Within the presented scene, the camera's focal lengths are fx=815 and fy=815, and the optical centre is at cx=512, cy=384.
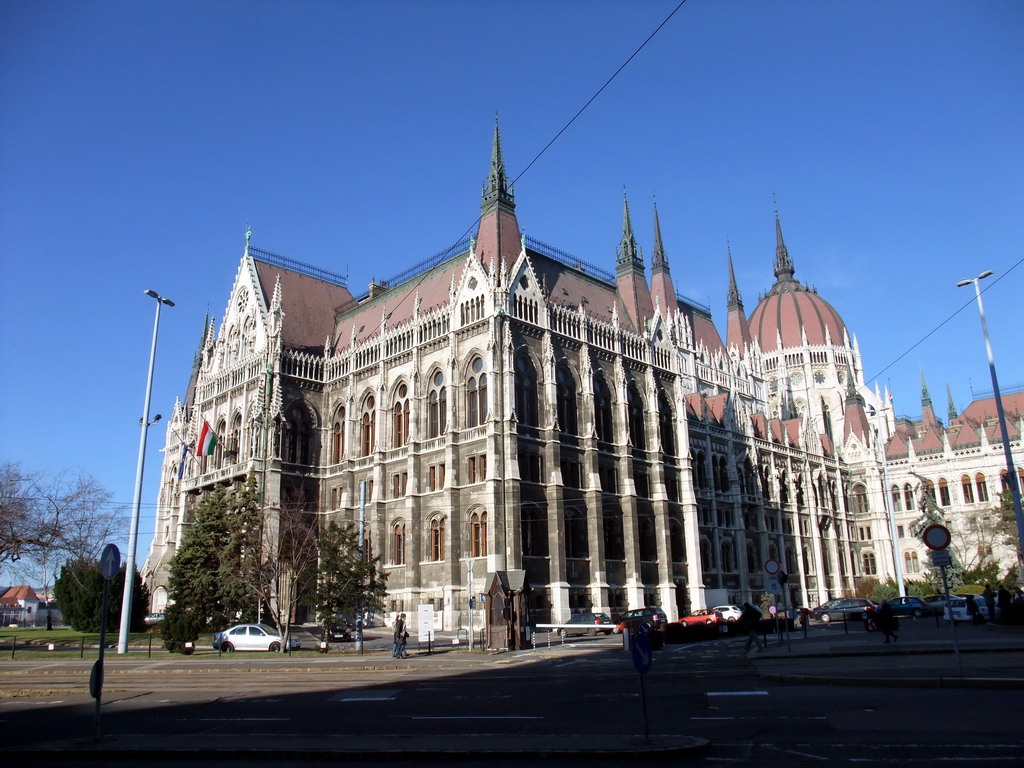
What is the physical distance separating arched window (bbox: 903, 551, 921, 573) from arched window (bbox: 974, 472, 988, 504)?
8.37 metres

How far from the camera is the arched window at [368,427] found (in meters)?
55.4

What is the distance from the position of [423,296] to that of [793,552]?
41455 millimetres

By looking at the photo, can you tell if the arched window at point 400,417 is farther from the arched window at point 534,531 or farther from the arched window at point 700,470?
the arched window at point 700,470

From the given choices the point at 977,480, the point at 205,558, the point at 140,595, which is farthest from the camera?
the point at 977,480

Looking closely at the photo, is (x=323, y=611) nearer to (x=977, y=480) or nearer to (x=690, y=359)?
(x=690, y=359)

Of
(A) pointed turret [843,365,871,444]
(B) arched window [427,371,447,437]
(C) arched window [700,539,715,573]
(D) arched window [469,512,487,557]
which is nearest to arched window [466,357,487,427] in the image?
(B) arched window [427,371,447,437]

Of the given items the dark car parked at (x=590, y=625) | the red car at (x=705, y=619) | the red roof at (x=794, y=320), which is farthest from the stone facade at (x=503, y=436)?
the red roof at (x=794, y=320)

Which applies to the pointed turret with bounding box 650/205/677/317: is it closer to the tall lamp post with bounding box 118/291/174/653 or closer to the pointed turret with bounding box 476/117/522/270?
the pointed turret with bounding box 476/117/522/270

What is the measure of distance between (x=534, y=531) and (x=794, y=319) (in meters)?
73.2

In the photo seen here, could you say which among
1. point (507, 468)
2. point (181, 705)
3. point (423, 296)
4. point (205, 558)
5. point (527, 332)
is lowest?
point (181, 705)

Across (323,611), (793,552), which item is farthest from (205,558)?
(793,552)

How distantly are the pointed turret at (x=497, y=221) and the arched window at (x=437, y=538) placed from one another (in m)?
16.3

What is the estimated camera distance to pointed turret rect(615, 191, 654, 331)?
62.1 meters

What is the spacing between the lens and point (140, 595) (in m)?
56.7
